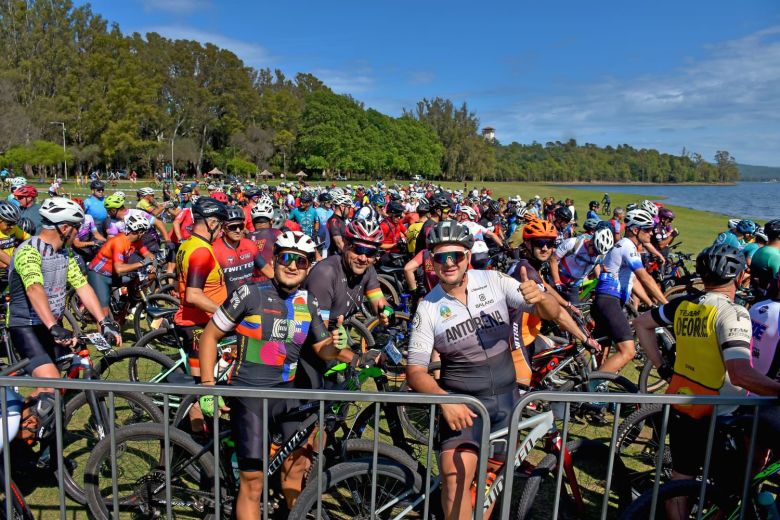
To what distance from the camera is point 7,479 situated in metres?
2.95

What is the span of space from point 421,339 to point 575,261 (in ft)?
14.0

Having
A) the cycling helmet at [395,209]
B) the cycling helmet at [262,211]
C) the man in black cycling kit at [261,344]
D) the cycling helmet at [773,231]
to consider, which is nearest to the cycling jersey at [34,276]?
the man in black cycling kit at [261,344]

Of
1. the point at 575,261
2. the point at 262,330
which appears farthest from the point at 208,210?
the point at 575,261

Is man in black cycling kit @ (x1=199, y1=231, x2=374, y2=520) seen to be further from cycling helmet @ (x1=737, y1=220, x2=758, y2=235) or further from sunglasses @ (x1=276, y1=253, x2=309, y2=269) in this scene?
cycling helmet @ (x1=737, y1=220, x2=758, y2=235)

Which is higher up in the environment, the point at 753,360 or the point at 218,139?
the point at 218,139

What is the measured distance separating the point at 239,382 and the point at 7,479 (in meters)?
1.34

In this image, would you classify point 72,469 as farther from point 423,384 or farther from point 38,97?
point 38,97

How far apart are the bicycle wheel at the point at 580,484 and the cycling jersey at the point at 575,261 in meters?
3.18

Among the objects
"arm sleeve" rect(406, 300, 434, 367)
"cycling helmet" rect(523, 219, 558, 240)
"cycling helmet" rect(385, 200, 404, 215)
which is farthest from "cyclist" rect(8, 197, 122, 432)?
"cycling helmet" rect(385, 200, 404, 215)

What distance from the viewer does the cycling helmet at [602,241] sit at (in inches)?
258

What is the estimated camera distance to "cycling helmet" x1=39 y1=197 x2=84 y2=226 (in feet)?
15.1

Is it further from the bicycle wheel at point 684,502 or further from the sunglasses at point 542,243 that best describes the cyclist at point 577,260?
the bicycle wheel at point 684,502

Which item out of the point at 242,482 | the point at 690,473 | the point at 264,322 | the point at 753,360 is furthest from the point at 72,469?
the point at 753,360

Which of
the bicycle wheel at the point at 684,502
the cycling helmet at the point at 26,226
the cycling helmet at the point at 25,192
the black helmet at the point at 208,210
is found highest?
the cycling helmet at the point at 25,192
